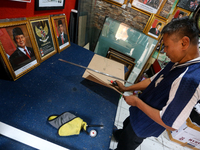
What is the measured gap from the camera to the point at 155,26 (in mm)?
2043

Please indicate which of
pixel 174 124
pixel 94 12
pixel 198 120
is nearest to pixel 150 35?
pixel 94 12

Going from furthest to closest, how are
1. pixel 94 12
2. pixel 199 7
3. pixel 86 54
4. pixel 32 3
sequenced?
1. pixel 94 12
2. pixel 199 7
3. pixel 86 54
4. pixel 32 3

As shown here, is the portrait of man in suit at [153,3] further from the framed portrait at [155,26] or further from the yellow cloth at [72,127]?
the yellow cloth at [72,127]

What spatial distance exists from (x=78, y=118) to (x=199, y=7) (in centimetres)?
283

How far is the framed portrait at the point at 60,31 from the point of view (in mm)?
1272

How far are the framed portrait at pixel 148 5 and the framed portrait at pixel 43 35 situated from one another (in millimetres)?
1679

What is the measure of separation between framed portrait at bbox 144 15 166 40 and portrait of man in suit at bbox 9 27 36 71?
211 cm

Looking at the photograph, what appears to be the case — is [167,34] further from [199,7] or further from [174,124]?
[199,7]

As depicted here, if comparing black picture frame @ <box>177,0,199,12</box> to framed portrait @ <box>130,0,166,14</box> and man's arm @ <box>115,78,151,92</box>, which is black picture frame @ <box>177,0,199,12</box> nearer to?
framed portrait @ <box>130,0,166,14</box>

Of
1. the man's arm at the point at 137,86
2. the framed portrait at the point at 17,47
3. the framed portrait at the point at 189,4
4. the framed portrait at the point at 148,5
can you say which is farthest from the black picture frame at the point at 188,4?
the framed portrait at the point at 17,47

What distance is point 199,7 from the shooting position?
6.32ft

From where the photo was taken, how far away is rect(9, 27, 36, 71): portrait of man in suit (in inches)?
33.1

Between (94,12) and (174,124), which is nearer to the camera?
(174,124)

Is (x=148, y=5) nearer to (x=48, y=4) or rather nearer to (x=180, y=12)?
(x=180, y=12)
